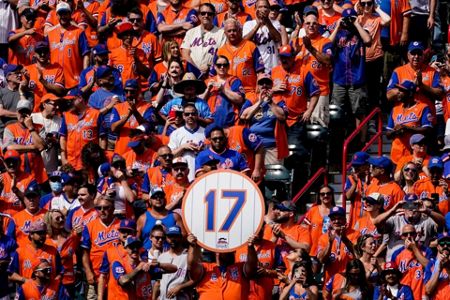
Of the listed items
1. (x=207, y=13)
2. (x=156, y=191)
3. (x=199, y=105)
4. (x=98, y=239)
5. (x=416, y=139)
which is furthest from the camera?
(x=207, y=13)

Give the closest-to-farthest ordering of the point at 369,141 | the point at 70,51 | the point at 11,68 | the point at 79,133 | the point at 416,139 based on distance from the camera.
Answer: the point at 416,139 → the point at 369,141 → the point at 79,133 → the point at 11,68 → the point at 70,51

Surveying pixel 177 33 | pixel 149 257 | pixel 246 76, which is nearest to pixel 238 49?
pixel 246 76

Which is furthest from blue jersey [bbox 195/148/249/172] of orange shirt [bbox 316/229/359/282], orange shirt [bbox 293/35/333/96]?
orange shirt [bbox 293/35/333/96]

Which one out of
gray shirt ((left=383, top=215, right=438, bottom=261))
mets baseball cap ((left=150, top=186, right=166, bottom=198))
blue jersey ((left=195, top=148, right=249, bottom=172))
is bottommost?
gray shirt ((left=383, top=215, right=438, bottom=261))

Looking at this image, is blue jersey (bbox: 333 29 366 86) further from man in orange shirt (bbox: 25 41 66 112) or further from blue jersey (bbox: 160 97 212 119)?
man in orange shirt (bbox: 25 41 66 112)

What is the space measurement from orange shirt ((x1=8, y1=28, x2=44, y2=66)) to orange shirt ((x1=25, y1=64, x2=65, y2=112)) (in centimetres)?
81

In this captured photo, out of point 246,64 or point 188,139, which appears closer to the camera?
point 188,139

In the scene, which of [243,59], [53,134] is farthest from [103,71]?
[243,59]

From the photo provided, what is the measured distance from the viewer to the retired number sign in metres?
18.3

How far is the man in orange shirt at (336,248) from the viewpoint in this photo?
22.1 meters

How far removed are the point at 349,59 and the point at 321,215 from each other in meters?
3.16

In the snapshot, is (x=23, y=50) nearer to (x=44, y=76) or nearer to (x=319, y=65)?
(x=44, y=76)

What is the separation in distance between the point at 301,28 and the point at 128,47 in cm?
254

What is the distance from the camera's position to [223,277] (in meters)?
21.1
